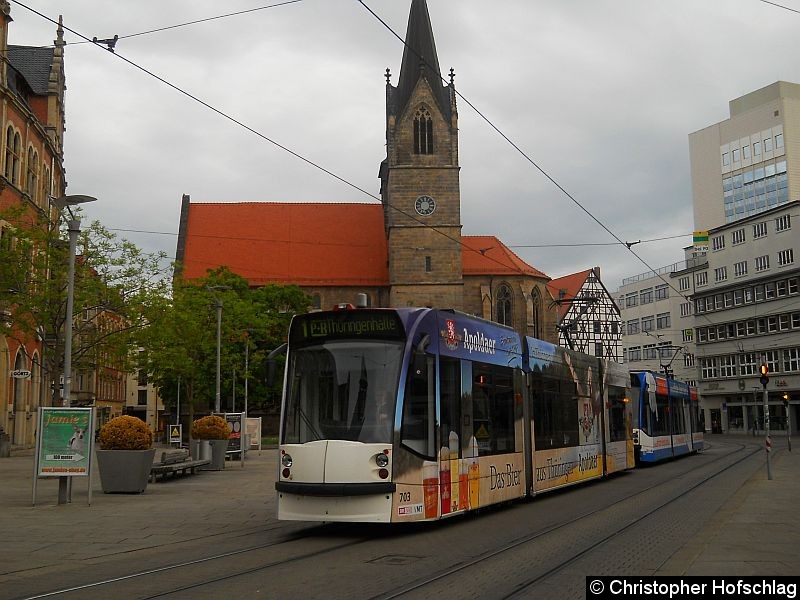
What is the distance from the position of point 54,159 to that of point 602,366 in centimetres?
3165

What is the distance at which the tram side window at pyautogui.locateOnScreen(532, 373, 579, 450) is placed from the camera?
16703 millimetres

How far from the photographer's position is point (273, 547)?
37.2 feet

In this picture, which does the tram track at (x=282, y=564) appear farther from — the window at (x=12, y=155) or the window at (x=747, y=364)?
Answer: the window at (x=747, y=364)

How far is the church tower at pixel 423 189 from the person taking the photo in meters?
59.8

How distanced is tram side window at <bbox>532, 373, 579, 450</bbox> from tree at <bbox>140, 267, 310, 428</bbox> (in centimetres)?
1566

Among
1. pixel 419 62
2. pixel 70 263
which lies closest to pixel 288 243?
pixel 419 62

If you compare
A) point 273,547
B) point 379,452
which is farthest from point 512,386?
point 273,547

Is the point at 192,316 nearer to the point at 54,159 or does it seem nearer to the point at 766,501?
the point at 54,159

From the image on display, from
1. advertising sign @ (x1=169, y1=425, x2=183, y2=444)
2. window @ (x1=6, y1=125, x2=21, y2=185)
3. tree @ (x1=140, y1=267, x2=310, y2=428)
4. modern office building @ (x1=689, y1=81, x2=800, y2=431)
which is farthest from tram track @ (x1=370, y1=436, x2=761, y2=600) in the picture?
modern office building @ (x1=689, y1=81, x2=800, y2=431)

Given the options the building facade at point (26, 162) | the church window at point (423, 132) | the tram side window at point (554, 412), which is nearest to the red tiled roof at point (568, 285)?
the church window at point (423, 132)

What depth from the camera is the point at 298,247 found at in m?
70.8

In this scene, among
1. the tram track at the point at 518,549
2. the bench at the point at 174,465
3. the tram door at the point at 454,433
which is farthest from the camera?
the bench at the point at 174,465

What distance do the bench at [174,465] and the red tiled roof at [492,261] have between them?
144ft

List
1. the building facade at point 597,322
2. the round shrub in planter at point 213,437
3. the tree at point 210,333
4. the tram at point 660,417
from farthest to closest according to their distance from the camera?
1. the building facade at point 597,322
2. the tree at point 210,333
3. the tram at point 660,417
4. the round shrub in planter at point 213,437
